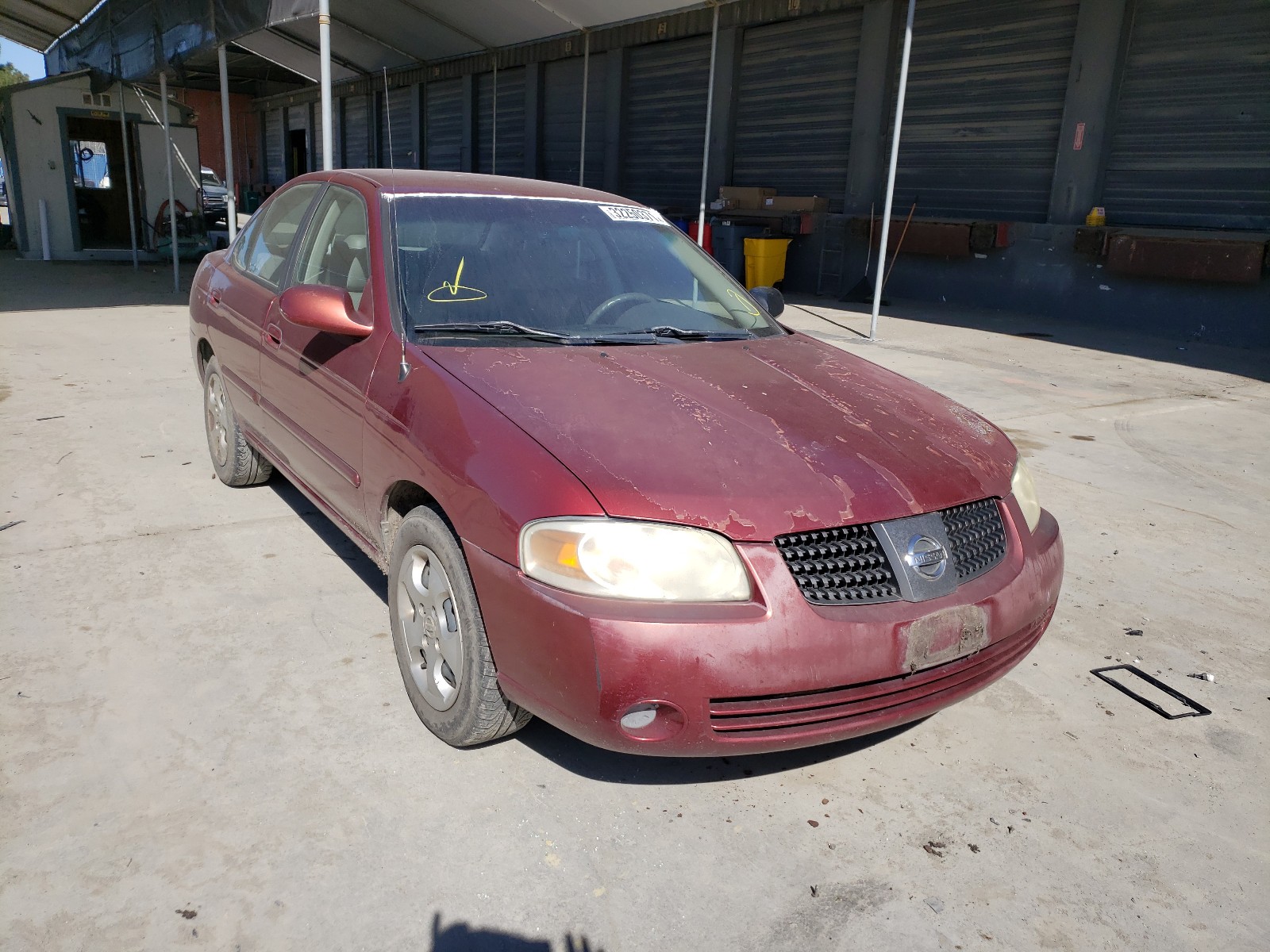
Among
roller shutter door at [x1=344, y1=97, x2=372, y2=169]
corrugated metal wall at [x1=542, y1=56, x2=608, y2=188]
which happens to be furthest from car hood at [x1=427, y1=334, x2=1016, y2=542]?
roller shutter door at [x1=344, y1=97, x2=372, y2=169]

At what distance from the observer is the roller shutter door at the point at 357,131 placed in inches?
1090

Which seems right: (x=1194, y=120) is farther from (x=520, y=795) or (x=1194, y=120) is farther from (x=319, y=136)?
(x=319, y=136)

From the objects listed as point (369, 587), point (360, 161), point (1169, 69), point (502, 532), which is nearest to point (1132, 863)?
point (502, 532)

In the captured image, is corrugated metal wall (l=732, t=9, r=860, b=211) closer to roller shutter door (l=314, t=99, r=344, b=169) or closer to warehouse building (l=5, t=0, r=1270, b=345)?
warehouse building (l=5, t=0, r=1270, b=345)

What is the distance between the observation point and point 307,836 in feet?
7.64

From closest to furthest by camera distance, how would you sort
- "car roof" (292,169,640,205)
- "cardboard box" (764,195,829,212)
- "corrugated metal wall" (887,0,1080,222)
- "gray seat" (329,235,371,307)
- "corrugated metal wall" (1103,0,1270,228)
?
"gray seat" (329,235,371,307)
"car roof" (292,169,640,205)
"corrugated metal wall" (1103,0,1270,228)
"corrugated metal wall" (887,0,1080,222)
"cardboard box" (764,195,829,212)

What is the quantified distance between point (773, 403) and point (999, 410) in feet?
17.3

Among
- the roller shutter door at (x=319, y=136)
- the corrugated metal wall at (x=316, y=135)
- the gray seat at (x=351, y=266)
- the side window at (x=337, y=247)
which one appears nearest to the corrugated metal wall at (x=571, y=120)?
the roller shutter door at (x=319, y=136)

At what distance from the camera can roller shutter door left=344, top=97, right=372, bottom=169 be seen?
27.7 meters

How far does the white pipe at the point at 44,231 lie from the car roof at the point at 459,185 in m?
15.2

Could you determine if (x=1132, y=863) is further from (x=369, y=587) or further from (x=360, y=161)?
(x=360, y=161)

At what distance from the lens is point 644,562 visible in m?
2.19

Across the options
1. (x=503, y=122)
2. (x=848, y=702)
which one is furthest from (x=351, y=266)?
(x=503, y=122)

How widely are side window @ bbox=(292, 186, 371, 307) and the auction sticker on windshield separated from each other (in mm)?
992
